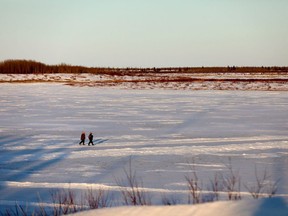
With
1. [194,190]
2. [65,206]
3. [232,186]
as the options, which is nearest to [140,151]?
[232,186]

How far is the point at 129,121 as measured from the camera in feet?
48.0

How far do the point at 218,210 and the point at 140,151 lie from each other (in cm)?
613

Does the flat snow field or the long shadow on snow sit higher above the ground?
the flat snow field

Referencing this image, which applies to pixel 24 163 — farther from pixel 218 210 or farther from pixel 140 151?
pixel 218 210

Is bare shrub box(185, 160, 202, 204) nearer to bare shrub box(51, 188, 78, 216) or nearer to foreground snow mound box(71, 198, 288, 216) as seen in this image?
foreground snow mound box(71, 198, 288, 216)

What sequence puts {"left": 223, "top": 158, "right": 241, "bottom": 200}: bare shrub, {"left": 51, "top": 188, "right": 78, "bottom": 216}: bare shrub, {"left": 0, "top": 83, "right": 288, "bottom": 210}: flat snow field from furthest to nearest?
{"left": 0, "top": 83, "right": 288, "bottom": 210}: flat snow field
{"left": 223, "top": 158, "right": 241, "bottom": 200}: bare shrub
{"left": 51, "top": 188, "right": 78, "bottom": 216}: bare shrub

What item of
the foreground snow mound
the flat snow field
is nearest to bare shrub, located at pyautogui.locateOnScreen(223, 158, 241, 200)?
the flat snow field

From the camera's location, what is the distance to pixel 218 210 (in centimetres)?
337

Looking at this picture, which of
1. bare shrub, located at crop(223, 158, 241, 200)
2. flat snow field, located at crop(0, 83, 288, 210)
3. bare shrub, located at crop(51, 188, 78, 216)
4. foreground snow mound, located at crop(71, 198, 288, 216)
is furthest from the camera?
flat snow field, located at crop(0, 83, 288, 210)

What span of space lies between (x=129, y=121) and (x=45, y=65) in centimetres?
4855

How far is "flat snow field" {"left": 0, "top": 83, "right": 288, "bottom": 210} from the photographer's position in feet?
22.8

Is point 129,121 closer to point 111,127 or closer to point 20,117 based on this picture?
point 111,127

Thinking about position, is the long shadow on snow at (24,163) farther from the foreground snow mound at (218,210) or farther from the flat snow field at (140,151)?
the foreground snow mound at (218,210)

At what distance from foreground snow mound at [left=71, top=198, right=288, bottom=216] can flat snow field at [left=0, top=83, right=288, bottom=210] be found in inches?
83.1
